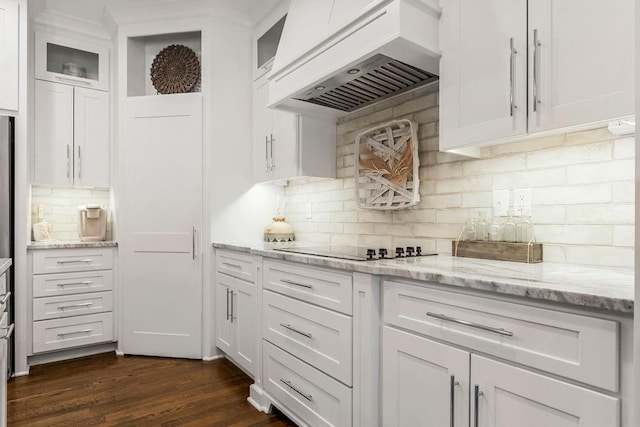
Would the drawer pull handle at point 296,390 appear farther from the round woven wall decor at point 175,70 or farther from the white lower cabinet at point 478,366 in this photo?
the round woven wall decor at point 175,70

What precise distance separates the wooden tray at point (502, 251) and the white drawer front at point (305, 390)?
0.82 metres

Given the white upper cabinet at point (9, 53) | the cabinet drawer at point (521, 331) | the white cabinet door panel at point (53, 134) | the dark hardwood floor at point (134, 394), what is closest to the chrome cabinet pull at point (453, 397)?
the cabinet drawer at point (521, 331)

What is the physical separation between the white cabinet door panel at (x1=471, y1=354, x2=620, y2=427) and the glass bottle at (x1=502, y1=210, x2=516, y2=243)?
2.25 feet

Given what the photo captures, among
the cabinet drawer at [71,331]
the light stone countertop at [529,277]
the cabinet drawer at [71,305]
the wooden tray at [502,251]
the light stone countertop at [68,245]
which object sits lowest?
the cabinet drawer at [71,331]

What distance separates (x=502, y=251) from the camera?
1692 mm

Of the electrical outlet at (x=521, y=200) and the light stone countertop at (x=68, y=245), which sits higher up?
the electrical outlet at (x=521, y=200)

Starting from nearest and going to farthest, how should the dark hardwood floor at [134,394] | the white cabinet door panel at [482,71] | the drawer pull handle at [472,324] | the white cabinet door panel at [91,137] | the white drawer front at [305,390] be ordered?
the drawer pull handle at [472,324] → the white cabinet door panel at [482,71] → the white drawer front at [305,390] → the dark hardwood floor at [134,394] → the white cabinet door panel at [91,137]

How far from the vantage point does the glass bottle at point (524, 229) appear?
5.50ft

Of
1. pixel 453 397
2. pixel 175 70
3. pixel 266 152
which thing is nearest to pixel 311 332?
pixel 453 397

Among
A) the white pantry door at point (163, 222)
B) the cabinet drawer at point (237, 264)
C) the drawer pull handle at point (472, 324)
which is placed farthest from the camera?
the white pantry door at point (163, 222)

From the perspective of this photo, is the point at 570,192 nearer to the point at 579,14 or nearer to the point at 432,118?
the point at 579,14

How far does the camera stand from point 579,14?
127 cm

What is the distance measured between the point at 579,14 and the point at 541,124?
349 mm

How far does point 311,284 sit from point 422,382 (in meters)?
0.69
